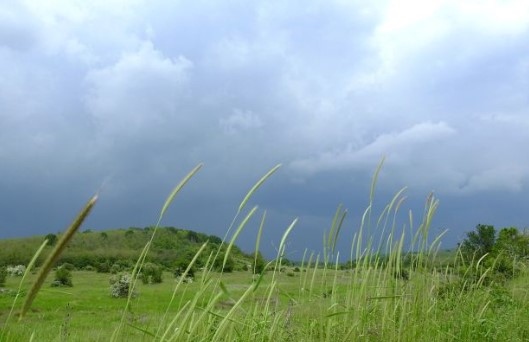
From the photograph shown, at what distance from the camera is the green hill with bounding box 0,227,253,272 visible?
2480cm

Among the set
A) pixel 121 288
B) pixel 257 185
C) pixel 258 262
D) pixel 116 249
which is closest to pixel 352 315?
pixel 258 262

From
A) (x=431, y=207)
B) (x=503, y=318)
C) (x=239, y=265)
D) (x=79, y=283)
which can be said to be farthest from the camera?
(x=239, y=265)

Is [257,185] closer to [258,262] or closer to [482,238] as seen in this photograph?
[258,262]

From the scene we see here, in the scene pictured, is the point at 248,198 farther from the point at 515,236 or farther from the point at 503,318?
the point at 515,236

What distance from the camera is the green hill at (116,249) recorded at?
81.4 feet

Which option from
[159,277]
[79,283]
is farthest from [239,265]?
[79,283]

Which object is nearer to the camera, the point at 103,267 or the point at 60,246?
the point at 60,246

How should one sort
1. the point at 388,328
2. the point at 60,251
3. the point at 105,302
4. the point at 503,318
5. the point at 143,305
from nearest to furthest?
1. the point at 60,251
2. the point at 388,328
3. the point at 503,318
4. the point at 143,305
5. the point at 105,302

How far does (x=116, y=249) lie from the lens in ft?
96.4

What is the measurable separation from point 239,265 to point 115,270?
5.07m

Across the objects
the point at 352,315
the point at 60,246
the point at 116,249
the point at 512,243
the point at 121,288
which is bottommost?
the point at 121,288

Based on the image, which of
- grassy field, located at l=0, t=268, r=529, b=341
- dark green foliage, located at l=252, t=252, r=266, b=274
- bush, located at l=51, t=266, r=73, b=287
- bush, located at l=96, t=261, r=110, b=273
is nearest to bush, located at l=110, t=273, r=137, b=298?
bush, located at l=51, t=266, r=73, b=287

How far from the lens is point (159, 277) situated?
1994 cm

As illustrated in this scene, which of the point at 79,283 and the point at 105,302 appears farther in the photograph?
the point at 79,283
